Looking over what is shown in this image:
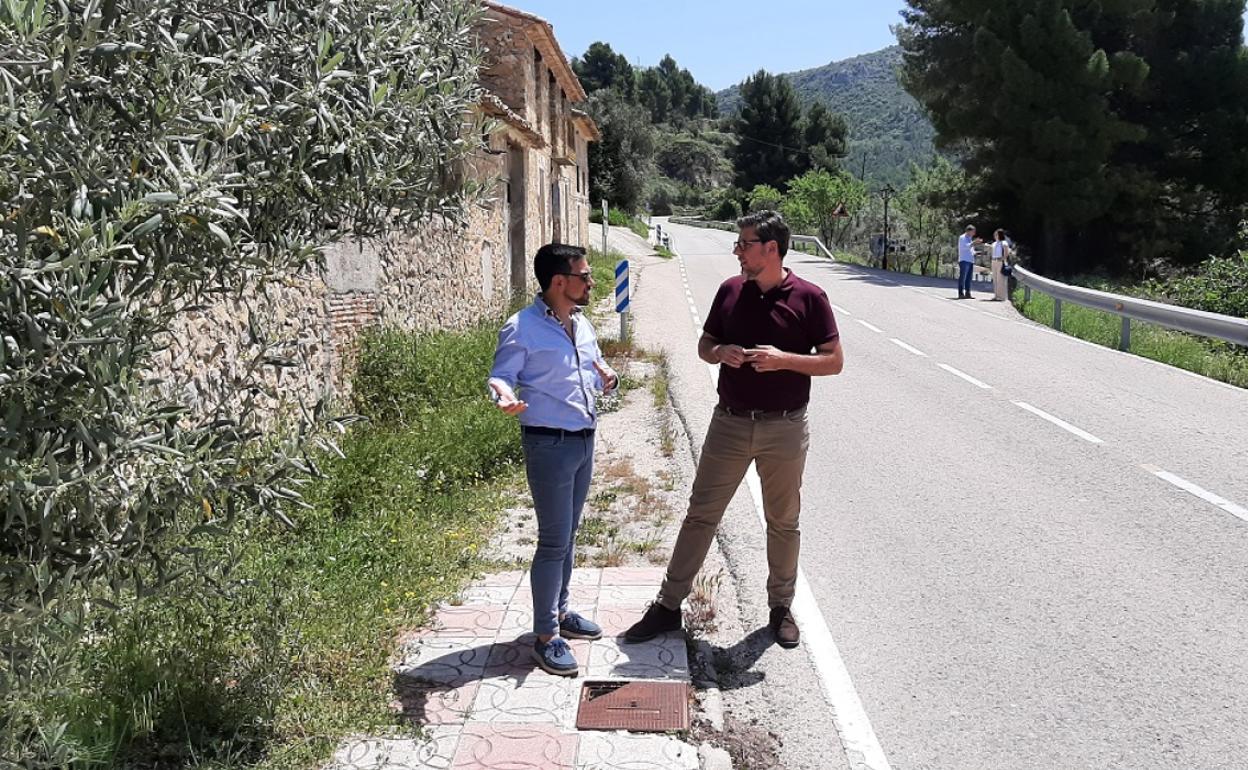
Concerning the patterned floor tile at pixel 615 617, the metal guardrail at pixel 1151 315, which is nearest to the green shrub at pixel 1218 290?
the metal guardrail at pixel 1151 315

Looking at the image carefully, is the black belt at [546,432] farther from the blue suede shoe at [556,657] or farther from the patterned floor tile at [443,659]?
the patterned floor tile at [443,659]

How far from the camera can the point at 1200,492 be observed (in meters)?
7.54

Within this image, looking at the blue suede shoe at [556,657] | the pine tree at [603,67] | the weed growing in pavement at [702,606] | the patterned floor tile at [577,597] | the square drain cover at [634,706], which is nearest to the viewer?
the square drain cover at [634,706]

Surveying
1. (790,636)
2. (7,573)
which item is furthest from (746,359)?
(7,573)

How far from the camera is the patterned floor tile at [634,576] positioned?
5.80 m

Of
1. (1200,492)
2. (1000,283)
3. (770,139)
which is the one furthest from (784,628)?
(770,139)

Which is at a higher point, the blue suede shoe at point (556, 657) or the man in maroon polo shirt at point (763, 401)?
the man in maroon polo shirt at point (763, 401)

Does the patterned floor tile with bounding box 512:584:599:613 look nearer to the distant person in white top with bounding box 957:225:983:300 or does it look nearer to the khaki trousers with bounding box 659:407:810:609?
the khaki trousers with bounding box 659:407:810:609

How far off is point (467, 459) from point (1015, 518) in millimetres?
3937

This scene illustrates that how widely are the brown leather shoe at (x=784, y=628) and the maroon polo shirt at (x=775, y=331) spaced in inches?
40.3

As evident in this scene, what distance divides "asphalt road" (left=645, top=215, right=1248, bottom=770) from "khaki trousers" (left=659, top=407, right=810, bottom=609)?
54cm

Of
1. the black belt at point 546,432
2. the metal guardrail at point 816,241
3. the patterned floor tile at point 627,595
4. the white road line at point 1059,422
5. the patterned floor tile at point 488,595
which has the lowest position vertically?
the metal guardrail at point 816,241

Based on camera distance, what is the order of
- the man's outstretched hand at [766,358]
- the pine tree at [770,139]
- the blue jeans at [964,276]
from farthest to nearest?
the pine tree at [770,139] < the blue jeans at [964,276] < the man's outstretched hand at [766,358]

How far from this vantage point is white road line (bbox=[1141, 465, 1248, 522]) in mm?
7025
